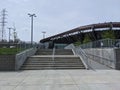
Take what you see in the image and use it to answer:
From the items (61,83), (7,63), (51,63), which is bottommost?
(61,83)

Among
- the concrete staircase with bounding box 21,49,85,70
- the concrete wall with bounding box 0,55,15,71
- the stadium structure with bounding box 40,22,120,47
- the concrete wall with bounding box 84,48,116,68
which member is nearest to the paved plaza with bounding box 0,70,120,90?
the concrete wall with bounding box 0,55,15,71

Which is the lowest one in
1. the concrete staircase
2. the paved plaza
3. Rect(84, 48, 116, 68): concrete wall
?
the paved plaza

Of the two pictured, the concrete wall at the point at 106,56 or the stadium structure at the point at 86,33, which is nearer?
the concrete wall at the point at 106,56

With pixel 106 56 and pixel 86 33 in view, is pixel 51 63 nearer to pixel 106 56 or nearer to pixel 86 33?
pixel 106 56

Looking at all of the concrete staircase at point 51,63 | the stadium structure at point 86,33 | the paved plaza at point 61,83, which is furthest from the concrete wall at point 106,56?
the stadium structure at point 86,33

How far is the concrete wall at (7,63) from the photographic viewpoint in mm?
23750

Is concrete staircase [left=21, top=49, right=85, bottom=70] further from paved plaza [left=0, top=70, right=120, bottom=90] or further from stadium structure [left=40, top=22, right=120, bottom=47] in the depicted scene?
stadium structure [left=40, top=22, right=120, bottom=47]

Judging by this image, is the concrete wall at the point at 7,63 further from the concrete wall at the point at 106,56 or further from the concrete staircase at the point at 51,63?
the concrete wall at the point at 106,56

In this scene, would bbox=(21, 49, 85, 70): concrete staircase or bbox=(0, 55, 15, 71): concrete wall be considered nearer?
bbox=(0, 55, 15, 71): concrete wall

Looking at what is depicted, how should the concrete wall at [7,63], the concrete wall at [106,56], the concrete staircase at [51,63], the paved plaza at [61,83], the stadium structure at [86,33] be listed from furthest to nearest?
the stadium structure at [86,33] < the concrete staircase at [51,63] < the concrete wall at [106,56] < the concrete wall at [7,63] < the paved plaza at [61,83]

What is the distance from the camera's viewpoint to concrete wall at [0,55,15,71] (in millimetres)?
23750

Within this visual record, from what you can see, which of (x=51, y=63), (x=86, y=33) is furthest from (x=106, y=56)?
(x=86, y=33)

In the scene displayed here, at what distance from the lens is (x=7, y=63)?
23859mm

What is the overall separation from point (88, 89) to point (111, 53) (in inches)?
496
